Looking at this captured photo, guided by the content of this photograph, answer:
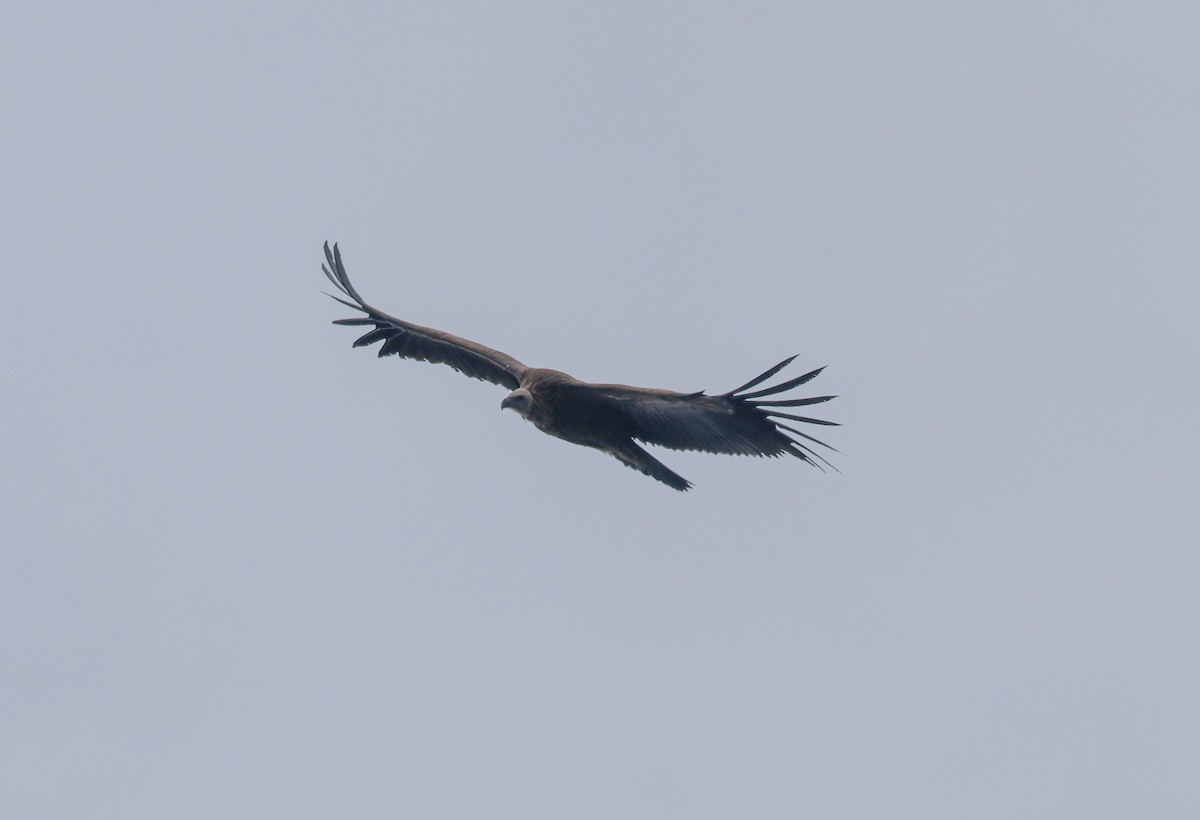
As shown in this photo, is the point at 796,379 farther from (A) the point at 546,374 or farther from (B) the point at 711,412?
(A) the point at 546,374

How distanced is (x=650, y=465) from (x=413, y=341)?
13.2 feet

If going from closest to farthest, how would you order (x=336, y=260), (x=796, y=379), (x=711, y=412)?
(x=796, y=379) < (x=711, y=412) < (x=336, y=260)

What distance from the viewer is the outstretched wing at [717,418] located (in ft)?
47.9

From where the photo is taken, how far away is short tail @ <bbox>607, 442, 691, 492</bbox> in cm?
1681

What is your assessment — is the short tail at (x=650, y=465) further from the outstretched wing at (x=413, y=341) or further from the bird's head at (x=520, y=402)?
the outstretched wing at (x=413, y=341)

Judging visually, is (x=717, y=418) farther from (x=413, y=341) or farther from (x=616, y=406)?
(x=413, y=341)

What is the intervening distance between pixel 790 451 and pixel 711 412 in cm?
85

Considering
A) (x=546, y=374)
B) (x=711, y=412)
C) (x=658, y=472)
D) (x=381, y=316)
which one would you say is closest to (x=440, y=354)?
(x=381, y=316)

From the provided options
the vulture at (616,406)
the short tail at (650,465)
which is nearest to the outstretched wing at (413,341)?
the vulture at (616,406)

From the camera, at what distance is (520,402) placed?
1723cm

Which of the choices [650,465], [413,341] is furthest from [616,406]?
[413,341]

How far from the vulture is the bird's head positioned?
1 centimetres

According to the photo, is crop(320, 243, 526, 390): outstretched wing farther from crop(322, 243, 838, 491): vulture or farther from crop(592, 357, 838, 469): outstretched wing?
crop(592, 357, 838, 469): outstretched wing

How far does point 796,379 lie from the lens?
47.3 feet
